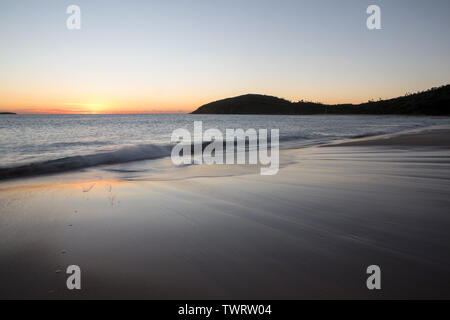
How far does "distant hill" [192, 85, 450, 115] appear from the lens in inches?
2282

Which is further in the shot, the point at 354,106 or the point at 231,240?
the point at 354,106

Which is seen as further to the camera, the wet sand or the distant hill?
the distant hill

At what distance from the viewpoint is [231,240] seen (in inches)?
97.1

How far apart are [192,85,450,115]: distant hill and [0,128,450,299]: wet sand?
63804 mm

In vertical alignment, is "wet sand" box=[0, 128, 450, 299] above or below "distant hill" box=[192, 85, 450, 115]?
below

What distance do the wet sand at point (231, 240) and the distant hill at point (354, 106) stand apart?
63.8m

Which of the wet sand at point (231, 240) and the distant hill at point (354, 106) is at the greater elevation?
the distant hill at point (354, 106)

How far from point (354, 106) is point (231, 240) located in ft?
323

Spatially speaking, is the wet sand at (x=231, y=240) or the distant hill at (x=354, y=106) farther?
the distant hill at (x=354, y=106)

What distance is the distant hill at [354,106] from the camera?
5795cm

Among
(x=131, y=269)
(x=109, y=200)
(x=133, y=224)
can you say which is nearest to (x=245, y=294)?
(x=131, y=269)
